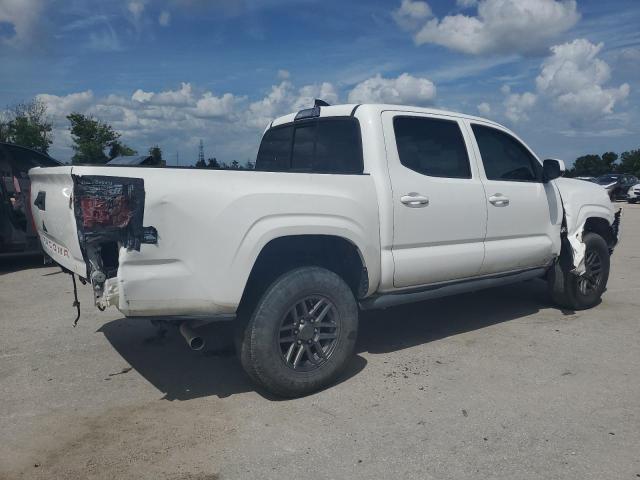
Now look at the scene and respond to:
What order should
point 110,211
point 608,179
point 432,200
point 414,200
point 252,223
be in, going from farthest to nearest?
point 608,179, point 432,200, point 414,200, point 252,223, point 110,211

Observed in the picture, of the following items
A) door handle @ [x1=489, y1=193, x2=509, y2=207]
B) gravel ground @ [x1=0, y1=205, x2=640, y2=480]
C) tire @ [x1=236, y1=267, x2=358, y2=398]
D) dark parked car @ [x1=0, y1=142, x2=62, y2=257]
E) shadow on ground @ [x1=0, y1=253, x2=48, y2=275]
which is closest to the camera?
gravel ground @ [x1=0, y1=205, x2=640, y2=480]

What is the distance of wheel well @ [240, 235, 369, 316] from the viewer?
146 inches

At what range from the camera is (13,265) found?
29.1ft

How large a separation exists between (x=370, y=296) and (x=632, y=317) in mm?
3253

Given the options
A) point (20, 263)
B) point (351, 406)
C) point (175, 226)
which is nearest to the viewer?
point (175, 226)

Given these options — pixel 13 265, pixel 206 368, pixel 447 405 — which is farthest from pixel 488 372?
pixel 13 265

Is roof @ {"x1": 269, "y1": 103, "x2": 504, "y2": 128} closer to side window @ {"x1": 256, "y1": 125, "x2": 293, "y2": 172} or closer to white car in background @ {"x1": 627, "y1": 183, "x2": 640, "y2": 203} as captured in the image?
side window @ {"x1": 256, "y1": 125, "x2": 293, "y2": 172}

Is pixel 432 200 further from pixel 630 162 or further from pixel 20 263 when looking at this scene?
pixel 630 162

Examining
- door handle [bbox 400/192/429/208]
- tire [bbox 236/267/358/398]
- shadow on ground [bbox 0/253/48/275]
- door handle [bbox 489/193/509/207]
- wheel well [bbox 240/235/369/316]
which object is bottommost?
shadow on ground [bbox 0/253/48/275]

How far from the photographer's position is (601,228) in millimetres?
6277

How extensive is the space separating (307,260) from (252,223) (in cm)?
70

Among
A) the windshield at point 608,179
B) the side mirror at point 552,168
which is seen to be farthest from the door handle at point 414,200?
the windshield at point 608,179

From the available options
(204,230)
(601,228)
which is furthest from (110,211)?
(601,228)

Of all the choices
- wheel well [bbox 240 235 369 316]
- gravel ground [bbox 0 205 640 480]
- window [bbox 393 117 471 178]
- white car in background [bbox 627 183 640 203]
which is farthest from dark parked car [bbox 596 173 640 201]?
wheel well [bbox 240 235 369 316]
